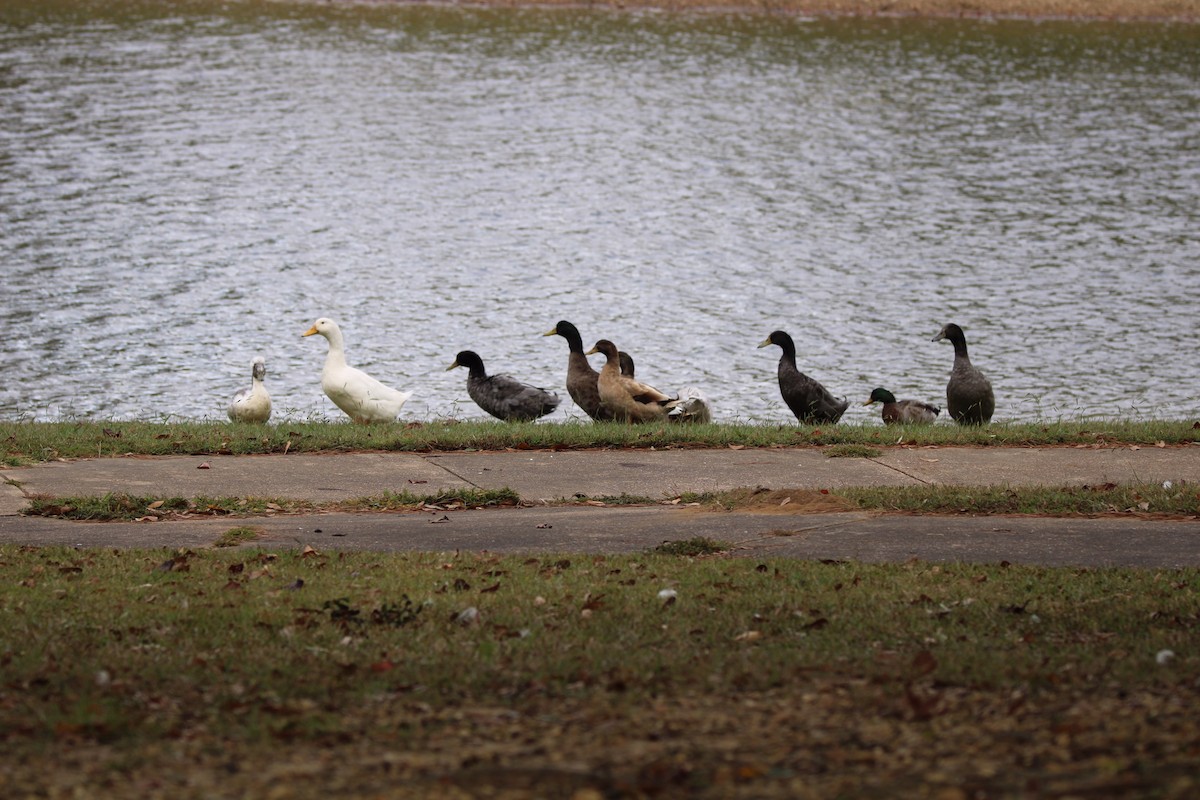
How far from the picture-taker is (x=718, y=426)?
571 inches

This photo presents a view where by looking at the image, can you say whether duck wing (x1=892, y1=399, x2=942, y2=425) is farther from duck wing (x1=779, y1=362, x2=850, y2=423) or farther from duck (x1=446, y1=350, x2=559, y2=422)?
duck (x1=446, y1=350, x2=559, y2=422)

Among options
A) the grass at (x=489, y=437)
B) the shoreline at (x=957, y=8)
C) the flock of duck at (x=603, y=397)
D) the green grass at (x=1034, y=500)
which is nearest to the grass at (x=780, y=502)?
the green grass at (x=1034, y=500)

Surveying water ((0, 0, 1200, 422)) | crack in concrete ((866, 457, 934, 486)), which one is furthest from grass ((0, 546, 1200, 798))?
water ((0, 0, 1200, 422))

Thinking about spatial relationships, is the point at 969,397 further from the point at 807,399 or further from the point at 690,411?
the point at 690,411

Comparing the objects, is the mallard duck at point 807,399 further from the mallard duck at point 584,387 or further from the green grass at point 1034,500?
the green grass at point 1034,500

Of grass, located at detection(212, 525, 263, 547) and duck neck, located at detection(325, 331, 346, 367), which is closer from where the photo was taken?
grass, located at detection(212, 525, 263, 547)

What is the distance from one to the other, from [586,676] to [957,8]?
200 feet

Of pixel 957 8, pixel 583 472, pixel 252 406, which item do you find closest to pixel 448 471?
pixel 583 472

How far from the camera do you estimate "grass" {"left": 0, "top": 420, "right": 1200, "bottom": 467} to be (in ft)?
41.9

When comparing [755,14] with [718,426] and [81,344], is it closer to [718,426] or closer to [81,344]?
[81,344]

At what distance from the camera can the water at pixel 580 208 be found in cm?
2230

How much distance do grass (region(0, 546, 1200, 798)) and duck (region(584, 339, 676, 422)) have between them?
6308 millimetres

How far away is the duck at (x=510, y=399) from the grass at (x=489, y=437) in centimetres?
149

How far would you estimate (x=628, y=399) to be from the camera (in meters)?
15.4
